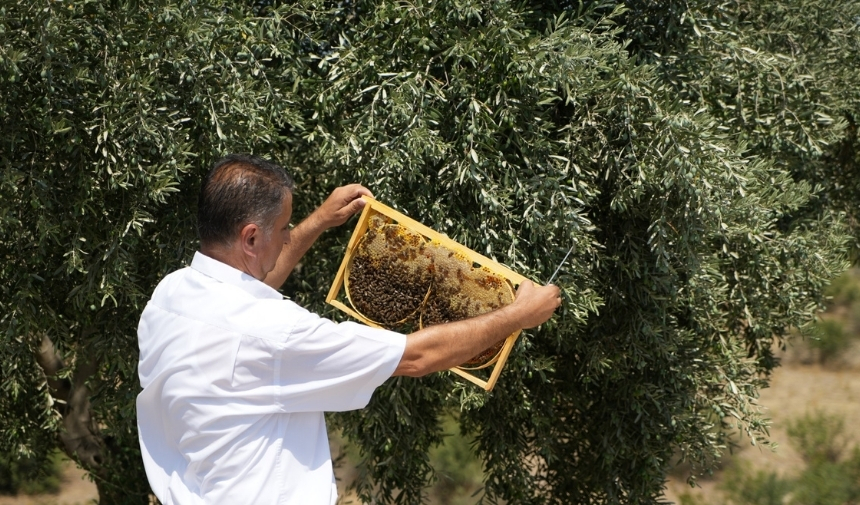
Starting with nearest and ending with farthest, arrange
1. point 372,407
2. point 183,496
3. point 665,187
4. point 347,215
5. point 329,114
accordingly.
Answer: point 183,496
point 347,215
point 665,187
point 329,114
point 372,407

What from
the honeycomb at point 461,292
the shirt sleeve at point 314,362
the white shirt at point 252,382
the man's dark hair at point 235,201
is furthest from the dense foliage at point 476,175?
the shirt sleeve at point 314,362

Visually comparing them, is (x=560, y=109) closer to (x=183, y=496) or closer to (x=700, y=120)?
(x=700, y=120)

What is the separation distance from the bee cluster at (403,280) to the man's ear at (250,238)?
625 millimetres

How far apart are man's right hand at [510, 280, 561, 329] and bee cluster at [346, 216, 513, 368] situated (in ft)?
1.44

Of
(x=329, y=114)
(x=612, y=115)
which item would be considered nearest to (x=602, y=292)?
(x=612, y=115)

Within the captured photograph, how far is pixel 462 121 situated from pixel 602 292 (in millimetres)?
1004

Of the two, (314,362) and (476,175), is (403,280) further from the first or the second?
(314,362)

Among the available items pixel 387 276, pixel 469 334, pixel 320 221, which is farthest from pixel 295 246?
pixel 469 334

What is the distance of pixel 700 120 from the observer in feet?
11.1

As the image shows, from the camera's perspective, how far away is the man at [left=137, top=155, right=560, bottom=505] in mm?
2328

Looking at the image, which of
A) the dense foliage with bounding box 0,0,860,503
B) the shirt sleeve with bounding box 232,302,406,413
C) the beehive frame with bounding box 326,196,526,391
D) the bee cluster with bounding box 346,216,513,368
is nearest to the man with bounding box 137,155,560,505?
the shirt sleeve with bounding box 232,302,406,413

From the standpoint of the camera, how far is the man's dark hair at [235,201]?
2.47 m

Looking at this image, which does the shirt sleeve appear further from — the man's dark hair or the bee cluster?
the bee cluster

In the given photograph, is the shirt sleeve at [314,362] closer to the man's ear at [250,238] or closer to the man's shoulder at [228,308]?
the man's shoulder at [228,308]
